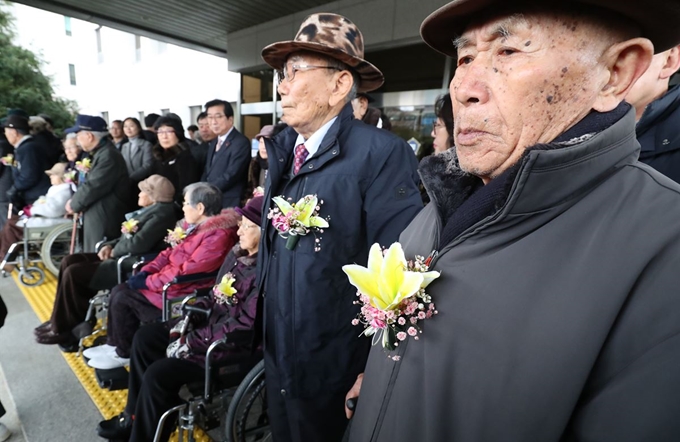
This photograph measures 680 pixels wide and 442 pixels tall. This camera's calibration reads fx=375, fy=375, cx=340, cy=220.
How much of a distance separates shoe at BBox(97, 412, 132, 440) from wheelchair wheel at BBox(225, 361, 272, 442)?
70 cm

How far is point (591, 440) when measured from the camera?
2.05 ft

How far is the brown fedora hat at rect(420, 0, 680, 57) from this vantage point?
2.19 feet

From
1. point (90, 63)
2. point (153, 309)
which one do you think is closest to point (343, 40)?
point (153, 309)

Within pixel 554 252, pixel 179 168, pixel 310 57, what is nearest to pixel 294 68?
pixel 310 57

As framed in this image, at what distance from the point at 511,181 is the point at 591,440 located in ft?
1.51

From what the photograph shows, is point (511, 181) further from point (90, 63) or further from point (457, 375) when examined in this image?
point (90, 63)

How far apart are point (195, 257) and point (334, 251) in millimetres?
1699

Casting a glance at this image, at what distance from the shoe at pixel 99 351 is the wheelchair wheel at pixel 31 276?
2810 mm

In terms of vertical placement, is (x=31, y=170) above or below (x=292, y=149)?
below

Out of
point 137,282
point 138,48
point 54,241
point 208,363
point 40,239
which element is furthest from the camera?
point 138,48

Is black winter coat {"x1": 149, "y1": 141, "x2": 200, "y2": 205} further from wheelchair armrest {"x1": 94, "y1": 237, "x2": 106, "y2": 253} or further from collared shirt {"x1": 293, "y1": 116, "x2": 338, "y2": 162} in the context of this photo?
collared shirt {"x1": 293, "y1": 116, "x2": 338, "y2": 162}

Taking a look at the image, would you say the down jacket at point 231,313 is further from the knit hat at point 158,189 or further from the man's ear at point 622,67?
the man's ear at point 622,67

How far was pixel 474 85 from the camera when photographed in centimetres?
79

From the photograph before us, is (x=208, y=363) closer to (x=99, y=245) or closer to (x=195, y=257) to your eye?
(x=195, y=257)
